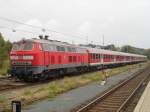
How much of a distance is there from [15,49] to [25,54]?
1.40 metres

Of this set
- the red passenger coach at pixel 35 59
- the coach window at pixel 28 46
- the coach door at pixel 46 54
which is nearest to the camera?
the red passenger coach at pixel 35 59

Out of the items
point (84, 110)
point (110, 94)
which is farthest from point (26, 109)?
point (110, 94)

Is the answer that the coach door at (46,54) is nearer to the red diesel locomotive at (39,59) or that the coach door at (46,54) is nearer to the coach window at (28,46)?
the red diesel locomotive at (39,59)

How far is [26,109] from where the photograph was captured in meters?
14.6

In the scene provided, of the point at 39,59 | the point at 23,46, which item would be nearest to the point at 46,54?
the point at 39,59

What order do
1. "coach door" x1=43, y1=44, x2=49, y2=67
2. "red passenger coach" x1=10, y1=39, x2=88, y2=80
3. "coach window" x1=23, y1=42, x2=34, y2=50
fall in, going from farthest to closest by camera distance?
"coach door" x1=43, y1=44, x2=49, y2=67, "coach window" x1=23, y1=42, x2=34, y2=50, "red passenger coach" x1=10, y1=39, x2=88, y2=80

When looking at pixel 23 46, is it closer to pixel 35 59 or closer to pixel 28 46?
pixel 28 46

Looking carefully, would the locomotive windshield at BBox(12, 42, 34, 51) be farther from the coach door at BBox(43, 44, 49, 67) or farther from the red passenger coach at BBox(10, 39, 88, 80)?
the coach door at BBox(43, 44, 49, 67)

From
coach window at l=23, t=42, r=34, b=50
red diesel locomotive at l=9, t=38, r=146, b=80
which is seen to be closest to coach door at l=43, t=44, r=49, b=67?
red diesel locomotive at l=9, t=38, r=146, b=80

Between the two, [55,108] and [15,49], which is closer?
[55,108]

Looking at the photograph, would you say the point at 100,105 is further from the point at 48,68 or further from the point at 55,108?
the point at 48,68

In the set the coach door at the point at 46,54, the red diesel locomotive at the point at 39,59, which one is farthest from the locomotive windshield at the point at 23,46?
the coach door at the point at 46,54

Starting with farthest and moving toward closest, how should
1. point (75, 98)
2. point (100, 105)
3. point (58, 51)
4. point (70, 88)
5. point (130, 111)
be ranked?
point (58, 51)
point (70, 88)
point (75, 98)
point (100, 105)
point (130, 111)

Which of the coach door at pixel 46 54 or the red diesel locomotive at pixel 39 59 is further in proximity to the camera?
the coach door at pixel 46 54
